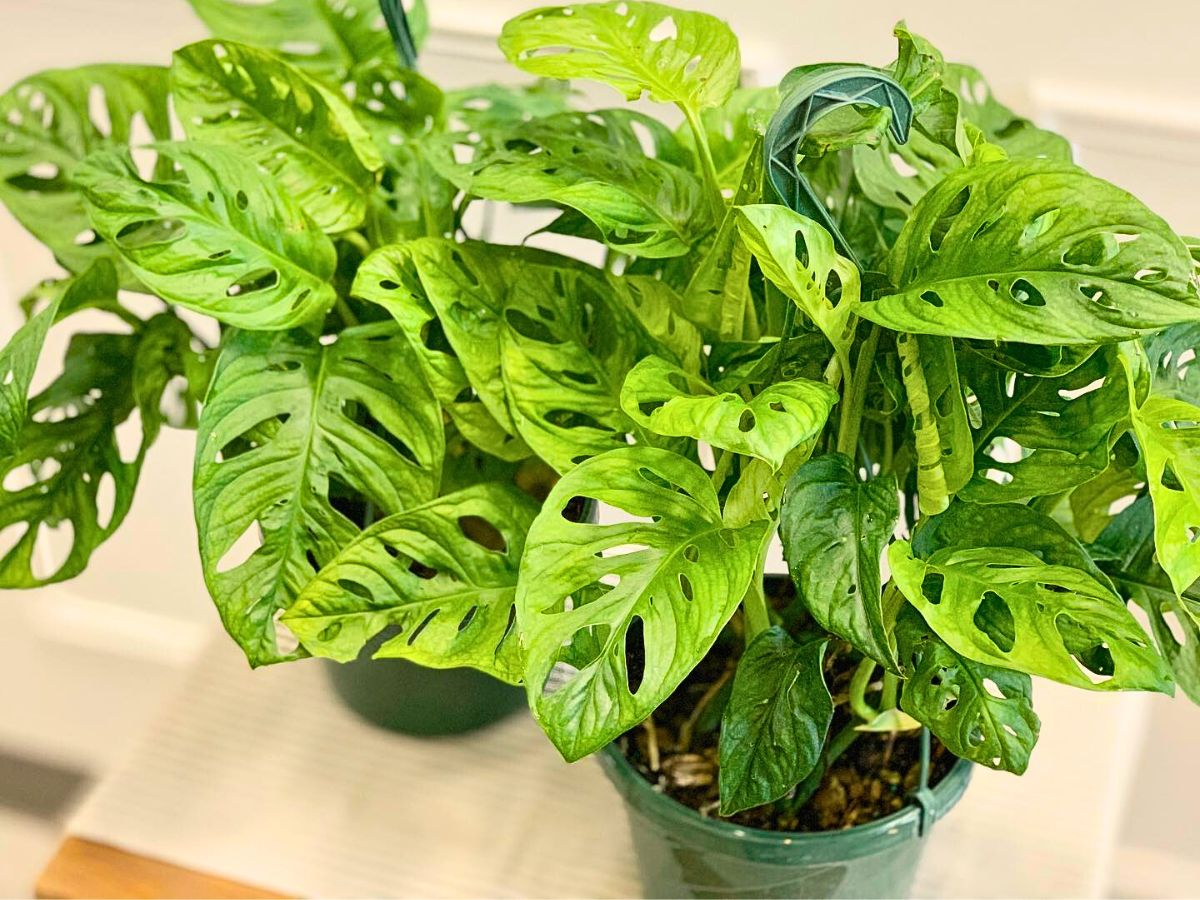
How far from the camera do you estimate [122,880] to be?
2.89ft

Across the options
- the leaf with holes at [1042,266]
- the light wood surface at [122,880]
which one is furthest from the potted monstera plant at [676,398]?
the light wood surface at [122,880]

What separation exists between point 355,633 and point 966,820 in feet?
1.73

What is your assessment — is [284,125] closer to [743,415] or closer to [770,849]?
[743,415]

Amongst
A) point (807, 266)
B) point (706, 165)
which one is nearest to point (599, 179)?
point (706, 165)

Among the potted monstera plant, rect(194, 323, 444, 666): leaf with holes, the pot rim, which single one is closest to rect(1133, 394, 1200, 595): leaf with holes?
the potted monstera plant

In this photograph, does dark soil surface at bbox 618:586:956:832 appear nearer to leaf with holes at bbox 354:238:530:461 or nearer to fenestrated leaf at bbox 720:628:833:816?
fenestrated leaf at bbox 720:628:833:816

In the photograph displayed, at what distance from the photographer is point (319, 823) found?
92 centimetres

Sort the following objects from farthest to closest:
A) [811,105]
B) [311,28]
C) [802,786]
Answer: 1. [311,28]
2. [802,786]
3. [811,105]

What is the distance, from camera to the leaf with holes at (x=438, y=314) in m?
0.63

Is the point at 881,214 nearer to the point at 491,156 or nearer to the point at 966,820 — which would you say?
the point at 491,156

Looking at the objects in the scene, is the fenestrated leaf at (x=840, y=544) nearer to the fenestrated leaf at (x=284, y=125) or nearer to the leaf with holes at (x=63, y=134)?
the fenestrated leaf at (x=284, y=125)

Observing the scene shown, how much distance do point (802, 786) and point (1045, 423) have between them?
0.89 feet

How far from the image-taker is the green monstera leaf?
507 mm

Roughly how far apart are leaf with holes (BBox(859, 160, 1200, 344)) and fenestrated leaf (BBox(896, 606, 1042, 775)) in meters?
0.16
